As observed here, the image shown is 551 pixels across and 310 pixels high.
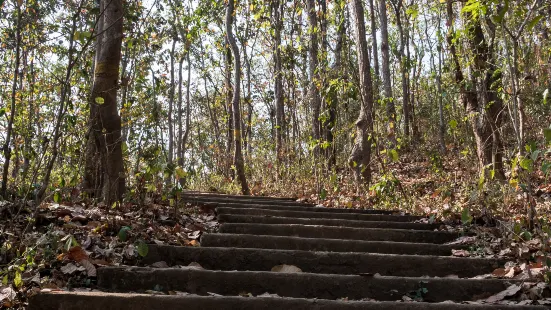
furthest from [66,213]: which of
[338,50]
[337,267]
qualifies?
[338,50]

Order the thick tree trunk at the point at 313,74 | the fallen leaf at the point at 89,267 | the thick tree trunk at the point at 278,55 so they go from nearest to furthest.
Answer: the fallen leaf at the point at 89,267 → the thick tree trunk at the point at 313,74 → the thick tree trunk at the point at 278,55

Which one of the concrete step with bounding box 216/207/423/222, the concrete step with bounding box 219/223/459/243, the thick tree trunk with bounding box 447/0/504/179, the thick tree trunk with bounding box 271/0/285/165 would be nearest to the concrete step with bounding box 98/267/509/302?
the concrete step with bounding box 219/223/459/243

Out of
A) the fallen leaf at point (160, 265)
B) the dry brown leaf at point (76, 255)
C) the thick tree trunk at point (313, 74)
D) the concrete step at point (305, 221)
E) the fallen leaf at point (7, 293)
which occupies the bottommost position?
the fallen leaf at point (7, 293)

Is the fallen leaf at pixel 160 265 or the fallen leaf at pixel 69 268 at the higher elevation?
the fallen leaf at pixel 69 268

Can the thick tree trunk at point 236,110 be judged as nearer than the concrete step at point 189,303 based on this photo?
No

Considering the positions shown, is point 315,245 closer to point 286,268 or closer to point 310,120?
point 286,268

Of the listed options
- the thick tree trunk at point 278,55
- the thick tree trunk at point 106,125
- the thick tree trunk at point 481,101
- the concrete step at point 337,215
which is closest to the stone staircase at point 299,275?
the concrete step at point 337,215

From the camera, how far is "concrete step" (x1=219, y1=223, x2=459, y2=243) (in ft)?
13.4

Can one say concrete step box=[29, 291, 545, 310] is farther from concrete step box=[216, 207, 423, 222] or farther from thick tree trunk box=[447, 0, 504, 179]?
→ thick tree trunk box=[447, 0, 504, 179]

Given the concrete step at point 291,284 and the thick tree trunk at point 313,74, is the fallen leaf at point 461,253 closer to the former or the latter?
the concrete step at point 291,284

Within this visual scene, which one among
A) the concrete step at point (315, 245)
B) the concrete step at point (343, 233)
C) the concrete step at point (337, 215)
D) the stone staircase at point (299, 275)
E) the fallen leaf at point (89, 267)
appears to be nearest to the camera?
the stone staircase at point (299, 275)

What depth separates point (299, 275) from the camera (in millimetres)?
2713

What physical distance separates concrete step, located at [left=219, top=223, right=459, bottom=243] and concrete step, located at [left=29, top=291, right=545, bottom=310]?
1773 millimetres

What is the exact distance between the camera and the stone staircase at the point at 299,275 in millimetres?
2252
